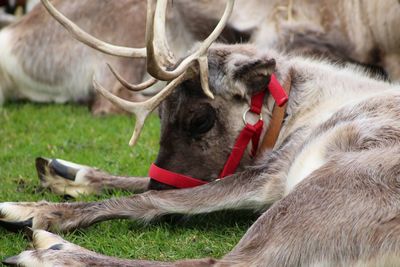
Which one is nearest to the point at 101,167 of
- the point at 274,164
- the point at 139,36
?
the point at 274,164

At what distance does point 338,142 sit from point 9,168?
2737 mm

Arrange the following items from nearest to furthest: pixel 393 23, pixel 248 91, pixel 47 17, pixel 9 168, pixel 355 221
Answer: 1. pixel 355 221
2. pixel 248 91
3. pixel 9 168
4. pixel 393 23
5. pixel 47 17

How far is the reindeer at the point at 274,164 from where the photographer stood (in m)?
3.96

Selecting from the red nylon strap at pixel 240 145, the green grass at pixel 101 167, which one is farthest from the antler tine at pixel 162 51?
the green grass at pixel 101 167

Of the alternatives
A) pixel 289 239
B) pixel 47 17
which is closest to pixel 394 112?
pixel 289 239

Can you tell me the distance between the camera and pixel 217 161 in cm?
531

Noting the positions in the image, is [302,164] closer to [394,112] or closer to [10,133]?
[394,112]

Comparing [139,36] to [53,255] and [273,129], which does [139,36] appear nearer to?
[273,129]

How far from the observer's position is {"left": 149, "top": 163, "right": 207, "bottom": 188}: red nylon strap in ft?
17.2

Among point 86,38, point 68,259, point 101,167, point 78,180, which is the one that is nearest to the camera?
point 68,259

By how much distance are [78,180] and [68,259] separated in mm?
1514

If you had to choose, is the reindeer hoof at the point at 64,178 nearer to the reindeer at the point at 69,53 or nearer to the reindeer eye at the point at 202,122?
the reindeer eye at the point at 202,122

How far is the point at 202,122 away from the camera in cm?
529

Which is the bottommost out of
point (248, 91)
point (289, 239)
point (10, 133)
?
point (10, 133)
